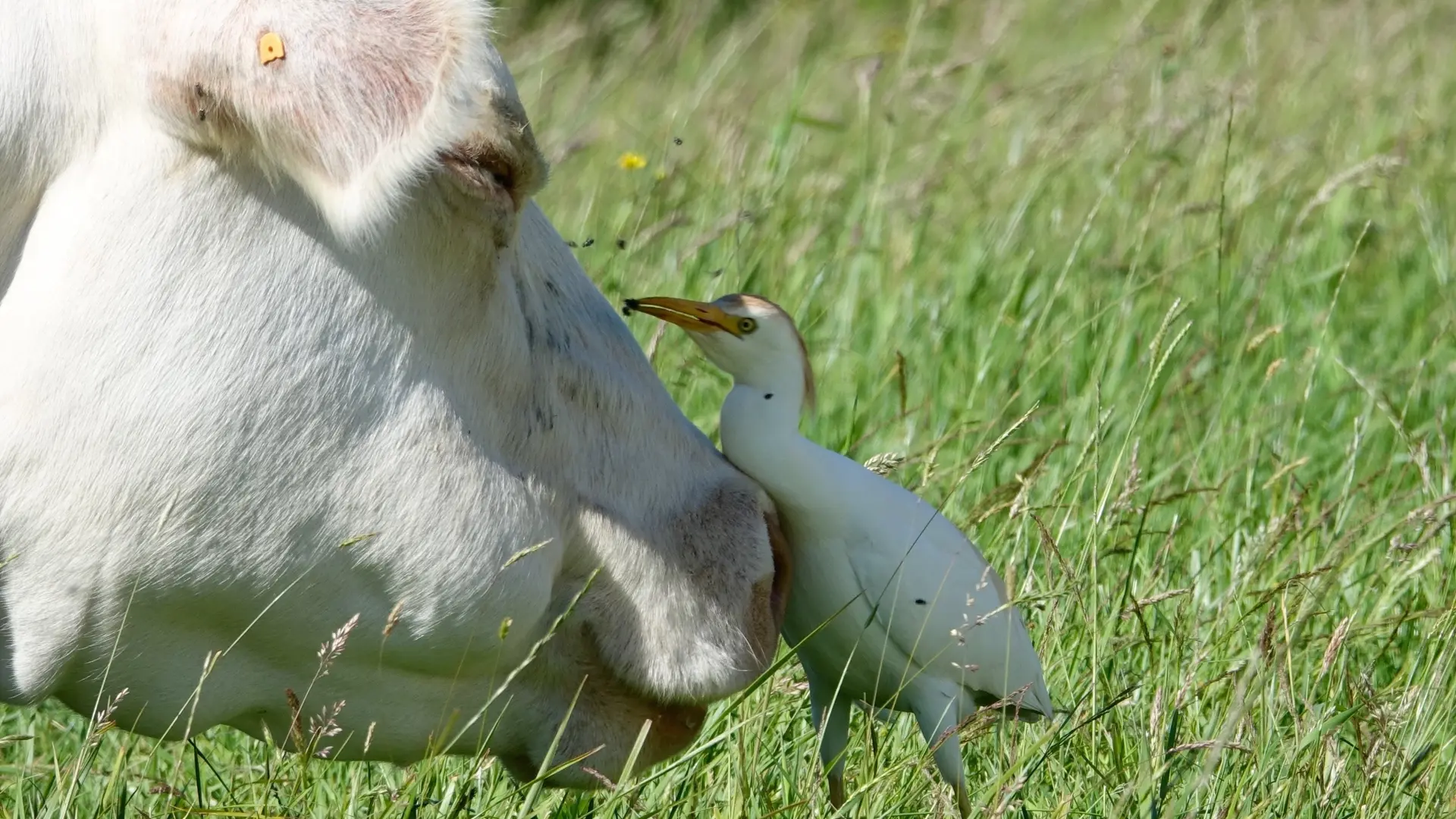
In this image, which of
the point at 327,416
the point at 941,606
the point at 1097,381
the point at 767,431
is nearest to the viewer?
the point at 327,416

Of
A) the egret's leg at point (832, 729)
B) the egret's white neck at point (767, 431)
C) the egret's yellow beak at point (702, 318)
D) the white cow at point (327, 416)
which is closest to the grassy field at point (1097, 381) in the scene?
the egret's leg at point (832, 729)

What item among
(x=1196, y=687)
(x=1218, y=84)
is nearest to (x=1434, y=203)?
(x=1218, y=84)

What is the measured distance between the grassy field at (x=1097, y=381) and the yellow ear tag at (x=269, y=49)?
18.6 inches

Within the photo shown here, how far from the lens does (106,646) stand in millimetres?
2008

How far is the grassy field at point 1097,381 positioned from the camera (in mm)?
2502

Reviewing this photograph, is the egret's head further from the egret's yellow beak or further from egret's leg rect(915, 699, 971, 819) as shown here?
egret's leg rect(915, 699, 971, 819)

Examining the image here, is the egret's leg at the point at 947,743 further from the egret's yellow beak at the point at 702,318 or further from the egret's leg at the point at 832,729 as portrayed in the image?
the egret's yellow beak at the point at 702,318

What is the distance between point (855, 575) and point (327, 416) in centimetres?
86

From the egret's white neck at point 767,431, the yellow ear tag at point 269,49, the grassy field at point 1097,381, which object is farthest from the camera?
the grassy field at point 1097,381

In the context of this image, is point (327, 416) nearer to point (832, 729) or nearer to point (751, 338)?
point (751, 338)

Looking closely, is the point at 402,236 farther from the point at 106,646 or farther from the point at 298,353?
the point at 106,646

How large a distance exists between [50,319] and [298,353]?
257mm

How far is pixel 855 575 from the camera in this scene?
249 centimetres

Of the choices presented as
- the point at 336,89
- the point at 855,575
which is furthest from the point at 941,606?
the point at 336,89
